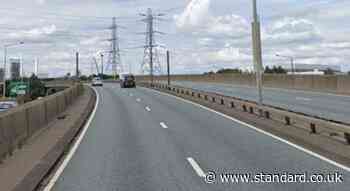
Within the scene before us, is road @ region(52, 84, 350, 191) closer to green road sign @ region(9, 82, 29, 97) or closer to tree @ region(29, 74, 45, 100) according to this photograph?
green road sign @ region(9, 82, 29, 97)

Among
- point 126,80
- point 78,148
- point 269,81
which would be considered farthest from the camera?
point 126,80

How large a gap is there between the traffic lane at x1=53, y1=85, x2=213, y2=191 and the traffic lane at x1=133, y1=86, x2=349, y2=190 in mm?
582

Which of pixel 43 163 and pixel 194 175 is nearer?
pixel 194 175

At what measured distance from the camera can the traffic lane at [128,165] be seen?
10711 mm

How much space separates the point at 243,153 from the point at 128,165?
307 cm

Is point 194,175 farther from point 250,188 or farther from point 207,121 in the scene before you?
point 207,121

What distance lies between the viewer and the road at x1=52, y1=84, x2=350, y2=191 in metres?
10.6

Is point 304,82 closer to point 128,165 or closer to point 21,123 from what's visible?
point 21,123

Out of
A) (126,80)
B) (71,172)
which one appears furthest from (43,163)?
(126,80)

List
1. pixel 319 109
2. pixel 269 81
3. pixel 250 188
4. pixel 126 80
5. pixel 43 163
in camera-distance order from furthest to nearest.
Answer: pixel 126 80
pixel 269 81
pixel 319 109
pixel 43 163
pixel 250 188

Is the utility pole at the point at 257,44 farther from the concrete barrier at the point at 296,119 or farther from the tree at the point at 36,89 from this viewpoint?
the tree at the point at 36,89

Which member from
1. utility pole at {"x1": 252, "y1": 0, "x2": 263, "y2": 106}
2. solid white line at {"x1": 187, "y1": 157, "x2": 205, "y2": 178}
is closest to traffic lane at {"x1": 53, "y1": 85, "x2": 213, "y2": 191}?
solid white line at {"x1": 187, "y1": 157, "x2": 205, "y2": 178}

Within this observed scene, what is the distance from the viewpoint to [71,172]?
40.9 feet

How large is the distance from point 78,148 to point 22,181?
5845 millimetres
